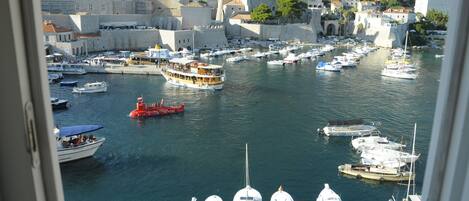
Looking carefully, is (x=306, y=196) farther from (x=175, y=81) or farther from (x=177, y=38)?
(x=177, y=38)

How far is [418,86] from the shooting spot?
46.0 ft

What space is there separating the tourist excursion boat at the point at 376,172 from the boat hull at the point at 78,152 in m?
4.14

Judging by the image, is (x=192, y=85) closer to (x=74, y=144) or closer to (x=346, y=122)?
(x=346, y=122)

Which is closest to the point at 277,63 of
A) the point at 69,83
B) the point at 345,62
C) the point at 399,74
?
the point at 345,62

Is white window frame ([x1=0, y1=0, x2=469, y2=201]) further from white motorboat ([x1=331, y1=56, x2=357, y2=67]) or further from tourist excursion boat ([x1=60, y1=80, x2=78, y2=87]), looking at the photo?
white motorboat ([x1=331, y1=56, x2=357, y2=67])

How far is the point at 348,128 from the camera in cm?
892

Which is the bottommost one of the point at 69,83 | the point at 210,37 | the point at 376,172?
the point at 376,172

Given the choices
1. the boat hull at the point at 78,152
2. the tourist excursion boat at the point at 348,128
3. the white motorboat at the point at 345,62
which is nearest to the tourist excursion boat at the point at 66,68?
the boat hull at the point at 78,152

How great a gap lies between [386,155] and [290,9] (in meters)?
21.1

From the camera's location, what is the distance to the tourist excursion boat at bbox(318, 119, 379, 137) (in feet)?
28.6

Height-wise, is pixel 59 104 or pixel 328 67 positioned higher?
pixel 328 67

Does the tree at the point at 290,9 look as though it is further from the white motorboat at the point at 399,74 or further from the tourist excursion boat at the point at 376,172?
the tourist excursion boat at the point at 376,172

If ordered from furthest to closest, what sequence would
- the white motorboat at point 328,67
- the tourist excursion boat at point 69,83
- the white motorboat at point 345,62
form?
1. the white motorboat at point 345,62
2. the white motorboat at point 328,67
3. the tourist excursion boat at point 69,83

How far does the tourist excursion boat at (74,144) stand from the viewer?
700cm
